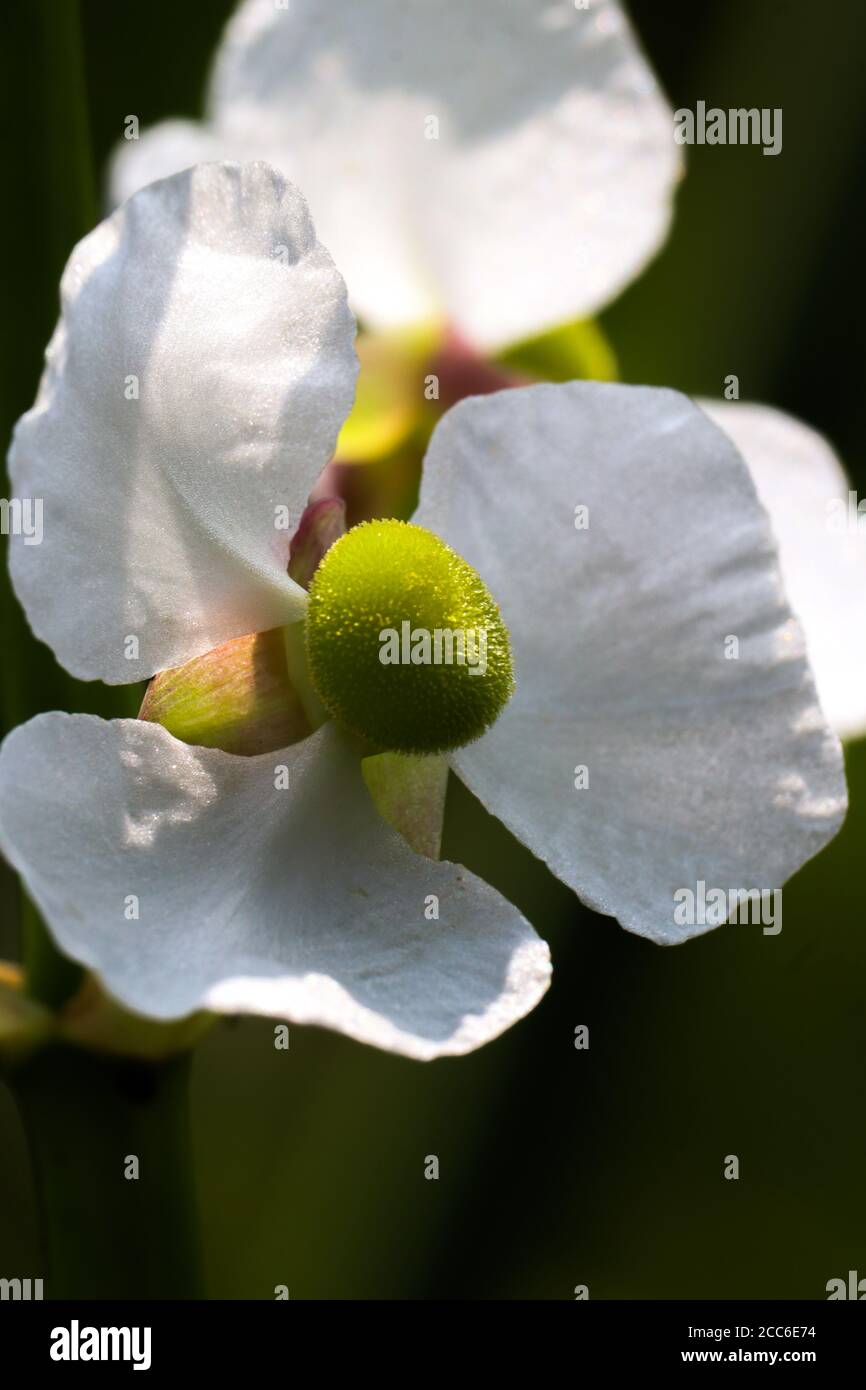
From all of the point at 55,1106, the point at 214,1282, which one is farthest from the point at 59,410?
the point at 214,1282

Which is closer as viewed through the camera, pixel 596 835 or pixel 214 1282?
pixel 596 835

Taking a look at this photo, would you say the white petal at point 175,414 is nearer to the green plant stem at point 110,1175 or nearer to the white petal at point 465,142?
the green plant stem at point 110,1175

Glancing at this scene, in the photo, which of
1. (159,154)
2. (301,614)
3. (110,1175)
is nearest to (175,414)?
(301,614)

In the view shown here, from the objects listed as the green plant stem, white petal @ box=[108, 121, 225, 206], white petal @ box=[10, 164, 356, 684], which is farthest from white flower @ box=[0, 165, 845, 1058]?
white petal @ box=[108, 121, 225, 206]

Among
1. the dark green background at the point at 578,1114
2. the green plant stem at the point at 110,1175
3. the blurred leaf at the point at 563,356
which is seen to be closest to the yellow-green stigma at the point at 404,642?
the green plant stem at the point at 110,1175

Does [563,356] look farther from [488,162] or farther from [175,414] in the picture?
[175,414]

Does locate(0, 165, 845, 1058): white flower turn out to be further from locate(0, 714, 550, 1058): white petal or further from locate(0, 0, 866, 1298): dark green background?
locate(0, 0, 866, 1298): dark green background

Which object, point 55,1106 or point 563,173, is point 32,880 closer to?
point 55,1106
